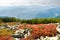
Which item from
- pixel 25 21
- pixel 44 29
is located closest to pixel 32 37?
pixel 44 29

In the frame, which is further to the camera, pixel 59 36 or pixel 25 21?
pixel 25 21

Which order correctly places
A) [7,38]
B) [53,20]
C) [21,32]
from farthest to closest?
[53,20], [21,32], [7,38]

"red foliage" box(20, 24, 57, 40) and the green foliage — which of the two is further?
the green foliage

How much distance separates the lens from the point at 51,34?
13047mm

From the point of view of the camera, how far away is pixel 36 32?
12852 mm

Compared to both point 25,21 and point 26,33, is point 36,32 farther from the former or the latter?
point 25,21

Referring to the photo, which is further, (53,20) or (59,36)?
(53,20)

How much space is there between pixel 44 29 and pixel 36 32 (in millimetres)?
734

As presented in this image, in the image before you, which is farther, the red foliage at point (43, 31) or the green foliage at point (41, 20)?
the green foliage at point (41, 20)

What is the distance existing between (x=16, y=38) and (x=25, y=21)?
500 centimetres

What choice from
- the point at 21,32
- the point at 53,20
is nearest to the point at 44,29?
the point at 21,32

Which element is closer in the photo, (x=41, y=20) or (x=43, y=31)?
(x=43, y=31)

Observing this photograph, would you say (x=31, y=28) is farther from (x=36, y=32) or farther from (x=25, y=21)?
(x=25, y=21)

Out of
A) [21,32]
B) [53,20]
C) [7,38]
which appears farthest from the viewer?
[53,20]
